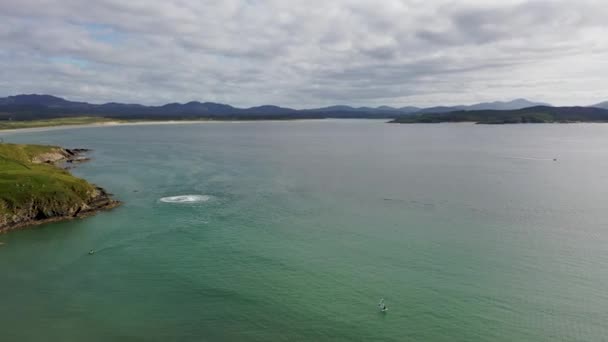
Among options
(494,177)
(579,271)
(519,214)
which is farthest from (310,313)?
(494,177)

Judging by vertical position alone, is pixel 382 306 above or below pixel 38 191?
below

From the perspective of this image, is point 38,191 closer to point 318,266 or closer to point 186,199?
point 186,199

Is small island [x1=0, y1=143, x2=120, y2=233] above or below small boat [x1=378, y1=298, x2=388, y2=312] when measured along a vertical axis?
above

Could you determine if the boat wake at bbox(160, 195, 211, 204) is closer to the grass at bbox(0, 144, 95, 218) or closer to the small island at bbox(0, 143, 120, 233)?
the small island at bbox(0, 143, 120, 233)

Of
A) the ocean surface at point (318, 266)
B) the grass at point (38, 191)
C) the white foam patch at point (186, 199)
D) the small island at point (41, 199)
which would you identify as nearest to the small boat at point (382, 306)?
the ocean surface at point (318, 266)

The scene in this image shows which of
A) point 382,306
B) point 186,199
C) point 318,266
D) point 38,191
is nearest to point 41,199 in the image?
point 38,191

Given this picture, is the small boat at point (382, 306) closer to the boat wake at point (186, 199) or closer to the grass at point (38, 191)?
the boat wake at point (186, 199)

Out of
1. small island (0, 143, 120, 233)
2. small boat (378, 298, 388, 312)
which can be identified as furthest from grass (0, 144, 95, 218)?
small boat (378, 298, 388, 312)

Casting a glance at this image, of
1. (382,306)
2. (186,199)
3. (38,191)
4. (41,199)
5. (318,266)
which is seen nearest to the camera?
(382,306)

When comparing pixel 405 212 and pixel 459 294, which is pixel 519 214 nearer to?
pixel 405 212
